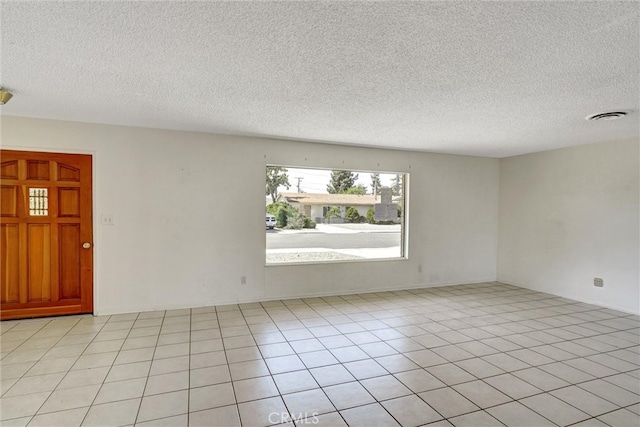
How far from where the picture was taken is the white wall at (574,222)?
14.5 feet

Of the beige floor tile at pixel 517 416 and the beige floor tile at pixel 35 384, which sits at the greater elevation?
the beige floor tile at pixel 35 384

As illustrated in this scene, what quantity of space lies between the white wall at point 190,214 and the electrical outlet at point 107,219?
55 millimetres

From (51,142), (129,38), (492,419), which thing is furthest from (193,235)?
(492,419)

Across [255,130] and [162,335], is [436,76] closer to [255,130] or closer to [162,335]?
[255,130]

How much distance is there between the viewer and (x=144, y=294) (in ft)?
13.8

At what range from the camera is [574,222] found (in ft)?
16.4

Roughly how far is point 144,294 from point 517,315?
487 centimetres

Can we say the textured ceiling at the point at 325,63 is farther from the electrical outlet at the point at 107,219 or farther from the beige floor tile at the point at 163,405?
the beige floor tile at the point at 163,405

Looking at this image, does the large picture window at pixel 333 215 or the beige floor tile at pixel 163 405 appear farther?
the large picture window at pixel 333 215

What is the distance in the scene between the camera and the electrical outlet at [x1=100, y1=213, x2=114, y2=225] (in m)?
4.04

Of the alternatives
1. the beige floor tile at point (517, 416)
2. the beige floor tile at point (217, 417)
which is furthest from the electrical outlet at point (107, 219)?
the beige floor tile at point (517, 416)

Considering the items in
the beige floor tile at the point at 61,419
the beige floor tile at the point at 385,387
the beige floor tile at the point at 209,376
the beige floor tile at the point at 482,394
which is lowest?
the beige floor tile at the point at 482,394

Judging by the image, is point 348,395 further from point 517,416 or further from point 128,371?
point 128,371

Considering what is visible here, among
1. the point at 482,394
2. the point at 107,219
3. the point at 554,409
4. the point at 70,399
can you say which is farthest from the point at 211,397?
the point at 107,219
